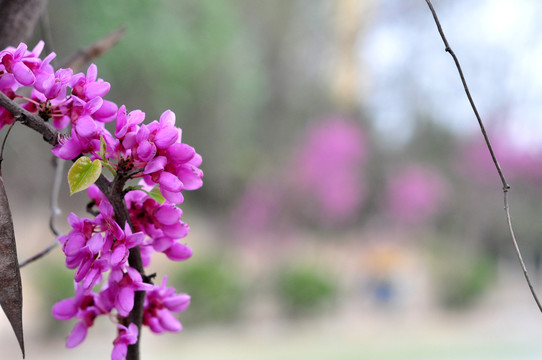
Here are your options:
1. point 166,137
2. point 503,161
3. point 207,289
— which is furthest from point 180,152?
point 503,161

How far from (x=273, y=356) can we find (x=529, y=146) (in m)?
3.23

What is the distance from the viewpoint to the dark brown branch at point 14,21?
1.24 ft

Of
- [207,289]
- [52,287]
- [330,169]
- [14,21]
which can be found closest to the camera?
[14,21]

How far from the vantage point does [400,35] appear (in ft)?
21.2

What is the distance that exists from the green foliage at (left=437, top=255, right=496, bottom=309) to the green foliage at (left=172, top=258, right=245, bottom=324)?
6.29 ft

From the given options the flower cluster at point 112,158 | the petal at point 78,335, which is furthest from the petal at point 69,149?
the petal at point 78,335

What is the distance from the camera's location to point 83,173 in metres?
0.24

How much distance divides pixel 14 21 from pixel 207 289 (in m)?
3.65

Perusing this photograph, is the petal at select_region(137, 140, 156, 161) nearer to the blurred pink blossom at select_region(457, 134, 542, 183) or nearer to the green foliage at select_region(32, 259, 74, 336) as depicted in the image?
the green foliage at select_region(32, 259, 74, 336)

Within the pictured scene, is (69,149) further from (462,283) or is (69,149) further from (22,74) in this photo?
(462,283)

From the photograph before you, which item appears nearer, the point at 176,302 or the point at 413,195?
the point at 176,302

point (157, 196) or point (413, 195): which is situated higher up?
point (413, 195)

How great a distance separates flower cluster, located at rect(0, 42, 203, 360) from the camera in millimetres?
246

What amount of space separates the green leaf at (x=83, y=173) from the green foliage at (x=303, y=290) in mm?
4134
